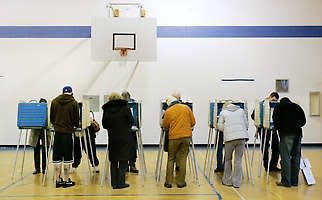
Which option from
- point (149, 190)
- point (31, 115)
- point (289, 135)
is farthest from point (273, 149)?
point (31, 115)

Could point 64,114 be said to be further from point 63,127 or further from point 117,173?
point 117,173

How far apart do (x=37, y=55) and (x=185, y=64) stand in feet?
13.8

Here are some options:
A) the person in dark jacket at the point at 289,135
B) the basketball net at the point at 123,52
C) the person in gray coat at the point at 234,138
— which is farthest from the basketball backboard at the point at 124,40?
the person in dark jacket at the point at 289,135

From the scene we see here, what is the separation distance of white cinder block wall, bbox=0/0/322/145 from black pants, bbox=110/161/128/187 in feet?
18.1

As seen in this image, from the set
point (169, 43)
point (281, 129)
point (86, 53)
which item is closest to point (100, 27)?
point (86, 53)

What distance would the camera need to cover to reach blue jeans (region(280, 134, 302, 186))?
19.6 ft

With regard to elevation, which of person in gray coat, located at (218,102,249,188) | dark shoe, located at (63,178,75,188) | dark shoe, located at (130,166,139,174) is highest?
person in gray coat, located at (218,102,249,188)

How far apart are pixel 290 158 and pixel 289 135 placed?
364 millimetres

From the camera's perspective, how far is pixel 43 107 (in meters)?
6.33

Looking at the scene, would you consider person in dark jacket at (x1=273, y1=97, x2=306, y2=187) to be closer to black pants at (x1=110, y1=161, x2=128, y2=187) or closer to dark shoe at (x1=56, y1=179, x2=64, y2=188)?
black pants at (x1=110, y1=161, x2=128, y2=187)

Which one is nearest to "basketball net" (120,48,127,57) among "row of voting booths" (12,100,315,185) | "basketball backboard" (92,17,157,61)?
"basketball backboard" (92,17,157,61)

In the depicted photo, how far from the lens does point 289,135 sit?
596cm

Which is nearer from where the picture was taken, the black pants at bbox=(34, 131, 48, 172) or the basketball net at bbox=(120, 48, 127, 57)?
the black pants at bbox=(34, 131, 48, 172)

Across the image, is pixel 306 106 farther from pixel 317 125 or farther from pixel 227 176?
pixel 227 176
